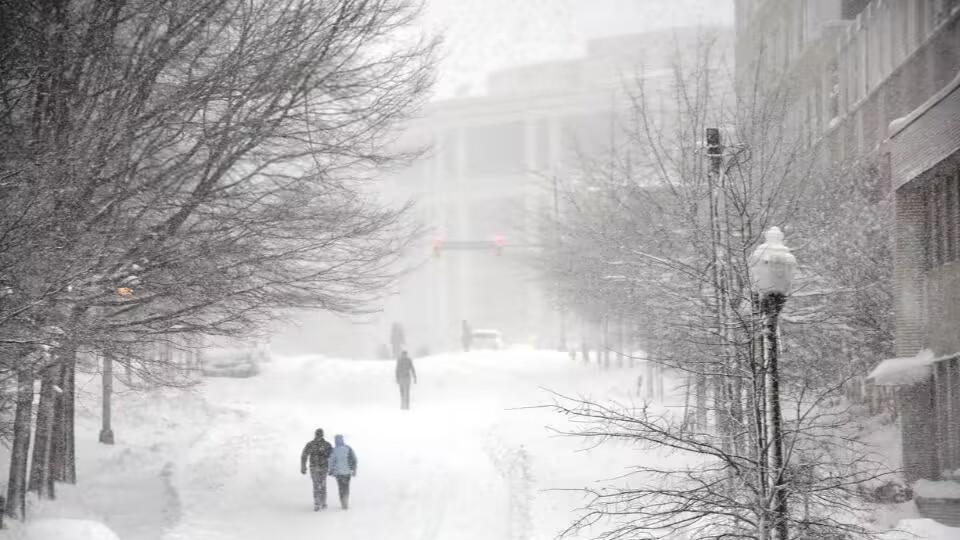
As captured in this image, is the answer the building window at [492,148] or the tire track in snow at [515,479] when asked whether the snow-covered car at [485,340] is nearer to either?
the tire track in snow at [515,479]

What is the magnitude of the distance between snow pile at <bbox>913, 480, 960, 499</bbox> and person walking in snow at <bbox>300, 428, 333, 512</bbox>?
29.5ft

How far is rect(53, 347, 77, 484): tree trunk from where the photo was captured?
18.5m

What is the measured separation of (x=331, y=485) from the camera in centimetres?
2266

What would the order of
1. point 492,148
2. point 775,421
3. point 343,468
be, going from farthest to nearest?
point 492,148
point 343,468
point 775,421

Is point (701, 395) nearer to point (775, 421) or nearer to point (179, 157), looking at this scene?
point (179, 157)

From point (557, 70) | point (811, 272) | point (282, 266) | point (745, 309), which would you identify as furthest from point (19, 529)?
point (557, 70)

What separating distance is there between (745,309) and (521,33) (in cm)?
15474

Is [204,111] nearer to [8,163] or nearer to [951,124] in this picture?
[8,163]

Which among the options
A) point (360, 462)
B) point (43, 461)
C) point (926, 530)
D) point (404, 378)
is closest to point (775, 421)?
point (926, 530)

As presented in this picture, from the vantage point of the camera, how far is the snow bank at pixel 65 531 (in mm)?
15078

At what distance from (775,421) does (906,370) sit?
9.35 meters

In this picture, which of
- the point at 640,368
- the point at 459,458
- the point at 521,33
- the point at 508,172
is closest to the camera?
the point at 459,458

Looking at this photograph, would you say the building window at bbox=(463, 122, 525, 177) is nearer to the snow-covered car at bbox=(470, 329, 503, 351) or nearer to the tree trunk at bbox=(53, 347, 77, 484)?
the snow-covered car at bbox=(470, 329, 503, 351)

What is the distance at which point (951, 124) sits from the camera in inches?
627
